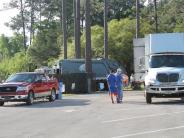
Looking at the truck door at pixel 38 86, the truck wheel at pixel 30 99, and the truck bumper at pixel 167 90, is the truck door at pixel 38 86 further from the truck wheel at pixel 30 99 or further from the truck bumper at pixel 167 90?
the truck bumper at pixel 167 90

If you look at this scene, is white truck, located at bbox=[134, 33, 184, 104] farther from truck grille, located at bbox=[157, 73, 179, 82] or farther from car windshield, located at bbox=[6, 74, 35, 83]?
car windshield, located at bbox=[6, 74, 35, 83]

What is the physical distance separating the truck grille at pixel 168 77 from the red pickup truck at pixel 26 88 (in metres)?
6.76

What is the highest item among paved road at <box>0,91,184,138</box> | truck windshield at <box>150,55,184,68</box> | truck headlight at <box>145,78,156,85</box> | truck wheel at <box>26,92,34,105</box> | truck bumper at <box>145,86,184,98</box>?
truck windshield at <box>150,55,184,68</box>

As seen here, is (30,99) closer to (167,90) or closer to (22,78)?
(22,78)

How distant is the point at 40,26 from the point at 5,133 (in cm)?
9279

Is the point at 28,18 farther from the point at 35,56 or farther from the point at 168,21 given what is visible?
the point at 168,21

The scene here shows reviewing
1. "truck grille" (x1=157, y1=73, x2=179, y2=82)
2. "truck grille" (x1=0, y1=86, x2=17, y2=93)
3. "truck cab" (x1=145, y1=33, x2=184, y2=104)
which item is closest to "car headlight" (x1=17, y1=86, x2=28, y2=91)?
"truck grille" (x1=0, y1=86, x2=17, y2=93)

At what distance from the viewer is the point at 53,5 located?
110 m

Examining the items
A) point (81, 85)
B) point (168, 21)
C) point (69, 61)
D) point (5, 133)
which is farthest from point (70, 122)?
point (168, 21)

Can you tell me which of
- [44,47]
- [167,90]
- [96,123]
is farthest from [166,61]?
[44,47]

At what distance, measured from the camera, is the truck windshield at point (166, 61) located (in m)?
28.1

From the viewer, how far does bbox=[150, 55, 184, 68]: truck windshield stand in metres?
28.1

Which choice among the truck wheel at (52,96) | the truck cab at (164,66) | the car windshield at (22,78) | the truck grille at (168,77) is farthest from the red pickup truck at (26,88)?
the truck grille at (168,77)

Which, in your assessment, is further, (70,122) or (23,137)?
(70,122)
